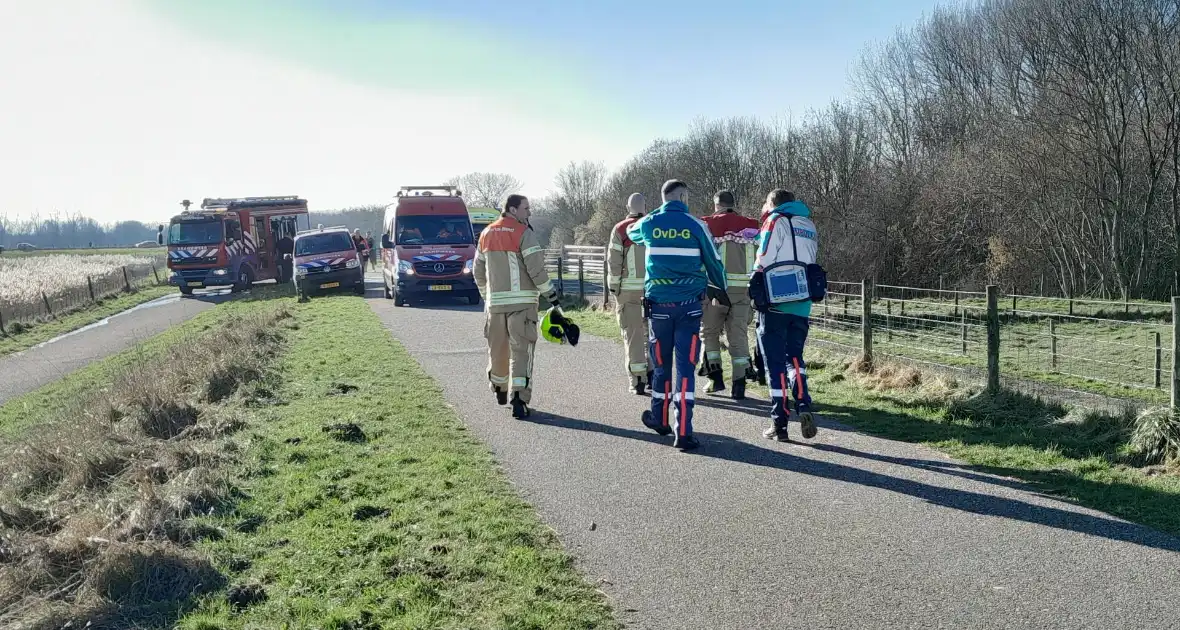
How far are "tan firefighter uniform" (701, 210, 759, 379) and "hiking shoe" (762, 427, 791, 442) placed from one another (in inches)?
71.0

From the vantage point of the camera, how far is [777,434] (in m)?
7.29

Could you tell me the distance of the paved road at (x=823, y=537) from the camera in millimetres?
4062

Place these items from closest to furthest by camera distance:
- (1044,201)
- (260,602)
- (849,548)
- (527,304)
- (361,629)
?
(361,629) < (260,602) < (849,548) < (527,304) < (1044,201)

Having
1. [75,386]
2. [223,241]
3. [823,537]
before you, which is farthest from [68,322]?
[823,537]

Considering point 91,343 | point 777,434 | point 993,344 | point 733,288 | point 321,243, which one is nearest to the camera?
point 777,434

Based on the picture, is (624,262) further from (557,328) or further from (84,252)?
(84,252)

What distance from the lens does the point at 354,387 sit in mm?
10648

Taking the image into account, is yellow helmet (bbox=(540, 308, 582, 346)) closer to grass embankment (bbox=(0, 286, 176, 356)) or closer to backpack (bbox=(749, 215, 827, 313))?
backpack (bbox=(749, 215, 827, 313))

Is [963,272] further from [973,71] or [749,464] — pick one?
[749,464]

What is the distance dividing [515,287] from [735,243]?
221 centimetres

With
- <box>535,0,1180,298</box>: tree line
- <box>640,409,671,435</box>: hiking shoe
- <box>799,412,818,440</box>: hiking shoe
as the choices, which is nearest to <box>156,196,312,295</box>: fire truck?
<box>535,0,1180,298</box>: tree line

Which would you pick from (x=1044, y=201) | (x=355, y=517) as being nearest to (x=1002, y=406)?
Result: (x=355, y=517)

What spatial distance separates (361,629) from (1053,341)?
40.5ft

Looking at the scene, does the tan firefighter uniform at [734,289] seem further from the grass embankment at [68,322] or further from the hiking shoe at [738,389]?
the grass embankment at [68,322]
